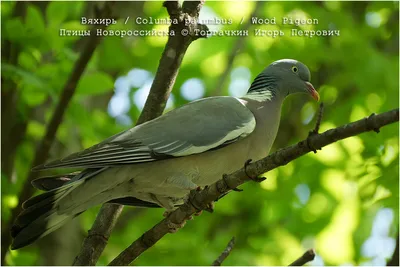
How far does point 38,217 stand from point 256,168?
140cm

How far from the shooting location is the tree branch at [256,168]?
2080 mm

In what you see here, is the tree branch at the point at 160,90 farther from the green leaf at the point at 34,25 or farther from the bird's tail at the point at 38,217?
the green leaf at the point at 34,25

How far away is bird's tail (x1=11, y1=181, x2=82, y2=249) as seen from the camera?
325 cm

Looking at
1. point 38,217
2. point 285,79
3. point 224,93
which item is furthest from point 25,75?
point 224,93

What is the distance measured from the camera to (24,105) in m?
4.76

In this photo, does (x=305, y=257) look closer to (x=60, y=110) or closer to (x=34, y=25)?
(x=60, y=110)

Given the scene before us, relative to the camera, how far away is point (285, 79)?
415 centimetres

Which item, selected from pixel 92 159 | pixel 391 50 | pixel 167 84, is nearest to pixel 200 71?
pixel 391 50

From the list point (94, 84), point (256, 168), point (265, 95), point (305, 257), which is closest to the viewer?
point (256, 168)

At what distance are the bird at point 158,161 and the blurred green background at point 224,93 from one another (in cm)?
85

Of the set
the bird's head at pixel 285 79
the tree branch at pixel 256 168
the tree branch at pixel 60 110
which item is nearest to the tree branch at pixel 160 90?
the tree branch at pixel 256 168

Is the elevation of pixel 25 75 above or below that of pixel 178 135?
above

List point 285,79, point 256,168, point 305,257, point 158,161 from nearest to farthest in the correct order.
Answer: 1. point 256,168
2. point 305,257
3. point 158,161
4. point 285,79

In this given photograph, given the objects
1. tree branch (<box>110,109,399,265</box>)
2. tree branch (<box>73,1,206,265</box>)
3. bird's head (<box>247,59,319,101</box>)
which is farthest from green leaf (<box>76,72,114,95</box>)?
tree branch (<box>110,109,399,265</box>)
